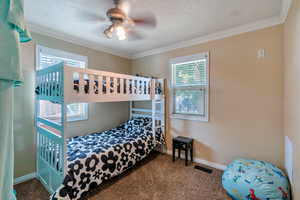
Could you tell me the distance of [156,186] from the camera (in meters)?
2.01

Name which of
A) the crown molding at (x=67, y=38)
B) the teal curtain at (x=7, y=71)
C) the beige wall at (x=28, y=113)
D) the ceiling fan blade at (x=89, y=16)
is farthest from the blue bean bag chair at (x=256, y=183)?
the crown molding at (x=67, y=38)

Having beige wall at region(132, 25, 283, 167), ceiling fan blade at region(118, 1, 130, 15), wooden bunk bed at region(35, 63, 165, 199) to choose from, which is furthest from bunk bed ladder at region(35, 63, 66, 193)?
beige wall at region(132, 25, 283, 167)

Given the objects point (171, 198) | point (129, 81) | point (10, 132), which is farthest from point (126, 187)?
point (10, 132)

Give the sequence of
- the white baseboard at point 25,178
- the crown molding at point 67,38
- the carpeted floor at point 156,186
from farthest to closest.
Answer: the crown molding at point 67,38, the white baseboard at point 25,178, the carpeted floor at point 156,186

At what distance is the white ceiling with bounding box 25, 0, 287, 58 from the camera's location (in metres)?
1.69

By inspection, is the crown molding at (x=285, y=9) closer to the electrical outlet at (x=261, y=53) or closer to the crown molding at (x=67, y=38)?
the electrical outlet at (x=261, y=53)

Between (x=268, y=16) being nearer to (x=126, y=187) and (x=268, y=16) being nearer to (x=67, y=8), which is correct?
(x=67, y=8)

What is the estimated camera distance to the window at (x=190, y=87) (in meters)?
2.68

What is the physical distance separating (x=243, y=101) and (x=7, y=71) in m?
2.77

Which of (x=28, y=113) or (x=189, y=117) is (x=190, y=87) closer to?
(x=189, y=117)

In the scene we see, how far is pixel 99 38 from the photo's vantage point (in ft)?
8.86

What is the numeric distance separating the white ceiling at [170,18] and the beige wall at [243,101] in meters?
0.22

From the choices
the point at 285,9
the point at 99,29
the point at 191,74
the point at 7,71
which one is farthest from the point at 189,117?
the point at 7,71

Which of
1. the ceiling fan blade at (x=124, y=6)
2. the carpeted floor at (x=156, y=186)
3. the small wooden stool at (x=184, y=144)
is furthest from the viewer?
the small wooden stool at (x=184, y=144)
